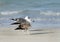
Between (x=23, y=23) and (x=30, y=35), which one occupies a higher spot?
(x=23, y=23)

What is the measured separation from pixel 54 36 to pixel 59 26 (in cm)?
129

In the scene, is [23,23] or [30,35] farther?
[23,23]

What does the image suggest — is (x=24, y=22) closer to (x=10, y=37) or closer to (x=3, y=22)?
(x=10, y=37)

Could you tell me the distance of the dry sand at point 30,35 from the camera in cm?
545

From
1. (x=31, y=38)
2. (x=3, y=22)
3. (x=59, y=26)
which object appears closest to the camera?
(x=31, y=38)

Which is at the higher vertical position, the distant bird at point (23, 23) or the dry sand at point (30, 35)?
the distant bird at point (23, 23)

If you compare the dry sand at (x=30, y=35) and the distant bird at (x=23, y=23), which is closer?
the dry sand at (x=30, y=35)

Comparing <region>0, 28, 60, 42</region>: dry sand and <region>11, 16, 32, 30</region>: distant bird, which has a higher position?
<region>11, 16, 32, 30</region>: distant bird

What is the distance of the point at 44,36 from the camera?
584 centimetres

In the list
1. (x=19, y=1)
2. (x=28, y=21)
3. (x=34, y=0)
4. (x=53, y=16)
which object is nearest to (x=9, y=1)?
(x=19, y=1)

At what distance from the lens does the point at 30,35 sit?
5.96m

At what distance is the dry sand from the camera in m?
5.45

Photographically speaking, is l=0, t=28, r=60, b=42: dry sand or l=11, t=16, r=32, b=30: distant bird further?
l=11, t=16, r=32, b=30: distant bird

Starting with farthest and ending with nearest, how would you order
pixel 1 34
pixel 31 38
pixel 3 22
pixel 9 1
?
pixel 9 1 < pixel 3 22 < pixel 1 34 < pixel 31 38
